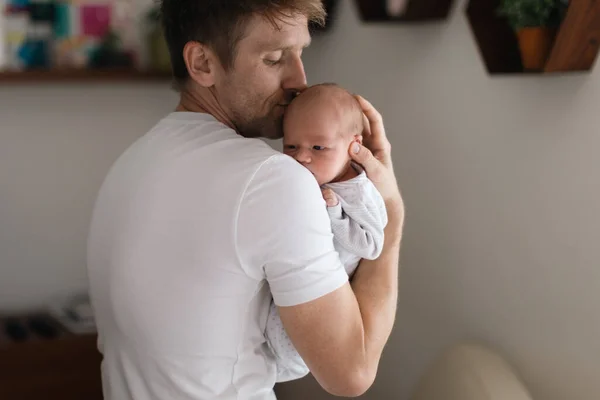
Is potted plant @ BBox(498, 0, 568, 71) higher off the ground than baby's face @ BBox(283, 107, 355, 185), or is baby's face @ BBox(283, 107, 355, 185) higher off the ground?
potted plant @ BBox(498, 0, 568, 71)

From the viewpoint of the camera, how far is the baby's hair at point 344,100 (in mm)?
1179

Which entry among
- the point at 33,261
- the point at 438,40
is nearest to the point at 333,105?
the point at 438,40

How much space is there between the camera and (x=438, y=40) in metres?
1.96

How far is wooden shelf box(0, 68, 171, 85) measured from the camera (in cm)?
234

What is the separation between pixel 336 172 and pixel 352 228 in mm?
111

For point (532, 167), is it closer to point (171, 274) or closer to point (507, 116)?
point (507, 116)

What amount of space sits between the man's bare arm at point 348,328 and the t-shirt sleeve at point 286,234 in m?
0.03

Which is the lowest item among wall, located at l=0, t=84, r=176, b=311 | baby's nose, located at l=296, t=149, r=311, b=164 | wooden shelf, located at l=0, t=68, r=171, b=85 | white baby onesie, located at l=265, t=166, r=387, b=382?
wall, located at l=0, t=84, r=176, b=311

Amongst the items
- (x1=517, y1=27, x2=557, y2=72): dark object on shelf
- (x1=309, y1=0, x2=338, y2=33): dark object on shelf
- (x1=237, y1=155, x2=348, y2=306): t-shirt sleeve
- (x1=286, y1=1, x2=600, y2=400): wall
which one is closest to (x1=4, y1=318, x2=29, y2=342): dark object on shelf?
(x1=286, y1=1, x2=600, y2=400): wall

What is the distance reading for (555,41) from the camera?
140cm

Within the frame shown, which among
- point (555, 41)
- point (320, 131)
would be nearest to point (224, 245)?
point (320, 131)

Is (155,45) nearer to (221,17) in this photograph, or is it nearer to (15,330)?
(15,330)

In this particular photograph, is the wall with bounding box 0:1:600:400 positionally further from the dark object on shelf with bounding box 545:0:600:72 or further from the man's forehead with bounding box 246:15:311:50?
the man's forehead with bounding box 246:15:311:50

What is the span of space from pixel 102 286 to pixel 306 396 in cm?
167
